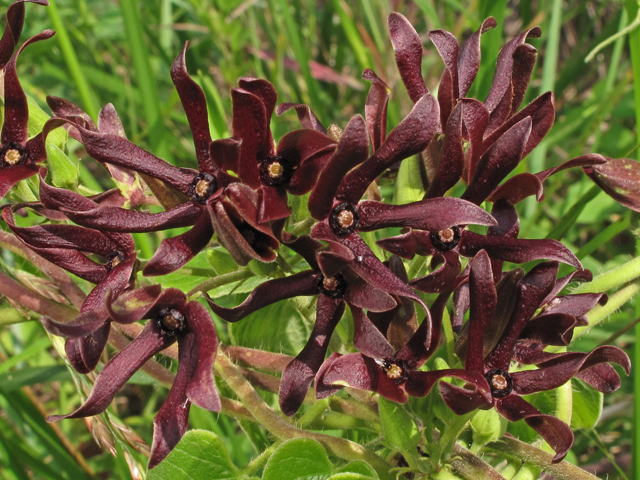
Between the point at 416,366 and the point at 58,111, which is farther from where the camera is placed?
the point at 58,111

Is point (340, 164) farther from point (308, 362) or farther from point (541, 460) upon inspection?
point (541, 460)

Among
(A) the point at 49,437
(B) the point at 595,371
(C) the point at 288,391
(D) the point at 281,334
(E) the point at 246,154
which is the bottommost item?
(A) the point at 49,437

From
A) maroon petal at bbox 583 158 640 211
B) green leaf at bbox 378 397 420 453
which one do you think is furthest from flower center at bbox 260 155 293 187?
maroon petal at bbox 583 158 640 211

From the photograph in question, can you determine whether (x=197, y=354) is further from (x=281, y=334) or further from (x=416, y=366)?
(x=281, y=334)

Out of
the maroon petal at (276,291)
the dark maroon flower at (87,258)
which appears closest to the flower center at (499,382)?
the maroon petal at (276,291)

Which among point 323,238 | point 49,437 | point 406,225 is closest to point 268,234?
point 323,238

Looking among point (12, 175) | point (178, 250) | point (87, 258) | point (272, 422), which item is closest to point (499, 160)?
point (178, 250)
